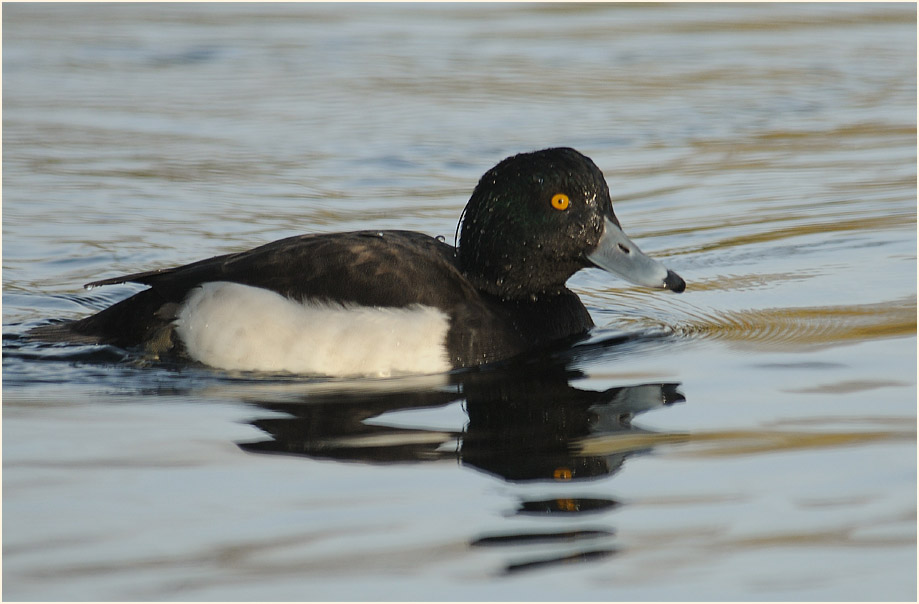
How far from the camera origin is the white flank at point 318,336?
5.75m

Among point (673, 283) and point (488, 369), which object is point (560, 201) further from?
point (488, 369)

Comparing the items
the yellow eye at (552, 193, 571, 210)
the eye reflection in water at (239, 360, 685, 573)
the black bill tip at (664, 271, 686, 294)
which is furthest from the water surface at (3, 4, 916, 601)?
the yellow eye at (552, 193, 571, 210)

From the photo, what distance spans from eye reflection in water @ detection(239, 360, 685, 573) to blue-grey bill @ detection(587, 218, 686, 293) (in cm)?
57

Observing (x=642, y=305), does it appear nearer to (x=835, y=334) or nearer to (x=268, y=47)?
(x=835, y=334)

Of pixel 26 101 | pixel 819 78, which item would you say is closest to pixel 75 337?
pixel 26 101

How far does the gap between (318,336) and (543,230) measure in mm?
1187

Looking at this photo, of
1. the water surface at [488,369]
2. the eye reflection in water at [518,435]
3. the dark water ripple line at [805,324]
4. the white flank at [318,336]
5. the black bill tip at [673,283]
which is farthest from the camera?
the dark water ripple line at [805,324]

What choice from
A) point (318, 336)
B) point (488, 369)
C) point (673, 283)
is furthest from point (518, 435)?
point (673, 283)

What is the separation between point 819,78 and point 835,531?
1010 centimetres

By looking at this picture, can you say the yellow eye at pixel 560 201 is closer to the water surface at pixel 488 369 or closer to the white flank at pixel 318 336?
the water surface at pixel 488 369

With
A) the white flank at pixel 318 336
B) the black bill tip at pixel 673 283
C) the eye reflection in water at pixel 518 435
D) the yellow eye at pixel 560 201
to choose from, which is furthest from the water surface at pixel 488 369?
the yellow eye at pixel 560 201

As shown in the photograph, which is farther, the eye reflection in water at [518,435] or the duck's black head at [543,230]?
the duck's black head at [543,230]

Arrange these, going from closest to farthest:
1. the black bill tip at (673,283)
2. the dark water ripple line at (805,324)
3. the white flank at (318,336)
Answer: the white flank at (318,336) < the black bill tip at (673,283) < the dark water ripple line at (805,324)

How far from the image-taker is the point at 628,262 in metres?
6.18
